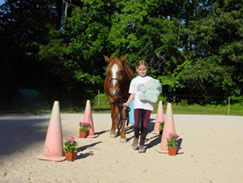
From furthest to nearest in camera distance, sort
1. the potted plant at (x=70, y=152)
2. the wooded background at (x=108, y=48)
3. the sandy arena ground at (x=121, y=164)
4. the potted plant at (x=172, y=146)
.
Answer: the wooded background at (x=108, y=48), the potted plant at (x=172, y=146), the potted plant at (x=70, y=152), the sandy arena ground at (x=121, y=164)

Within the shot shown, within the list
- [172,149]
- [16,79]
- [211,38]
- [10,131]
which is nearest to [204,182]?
[172,149]

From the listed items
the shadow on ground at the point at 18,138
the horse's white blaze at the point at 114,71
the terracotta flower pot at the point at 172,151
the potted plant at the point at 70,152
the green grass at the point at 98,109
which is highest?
the horse's white blaze at the point at 114,71

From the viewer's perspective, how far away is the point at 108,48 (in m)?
24.7

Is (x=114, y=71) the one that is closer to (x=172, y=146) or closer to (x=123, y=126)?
(x=123, y=126)

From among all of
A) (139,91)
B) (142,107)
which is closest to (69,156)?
(142,107)

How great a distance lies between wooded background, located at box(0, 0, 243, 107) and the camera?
22.8 meters

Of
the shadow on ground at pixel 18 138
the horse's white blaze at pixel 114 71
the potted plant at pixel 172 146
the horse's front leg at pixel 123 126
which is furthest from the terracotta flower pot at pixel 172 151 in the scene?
the shadow on ground at pixel 18 138

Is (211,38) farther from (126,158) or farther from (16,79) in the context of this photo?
(126,158)

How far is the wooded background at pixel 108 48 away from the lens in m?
22.8

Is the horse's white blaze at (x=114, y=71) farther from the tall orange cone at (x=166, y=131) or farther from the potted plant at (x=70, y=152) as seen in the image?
the potted plant at (x=70, y=152)

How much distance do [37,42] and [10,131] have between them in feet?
56.5

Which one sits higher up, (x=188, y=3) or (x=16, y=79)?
(x=188, y=3)

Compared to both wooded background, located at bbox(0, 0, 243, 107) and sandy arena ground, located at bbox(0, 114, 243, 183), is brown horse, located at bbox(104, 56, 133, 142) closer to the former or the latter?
sandy arena ground, located at bbox(0, 114, 243, 183)

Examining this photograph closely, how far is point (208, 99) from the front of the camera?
22.9 m
